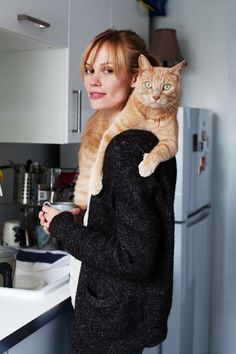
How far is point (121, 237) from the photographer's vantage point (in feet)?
3.69

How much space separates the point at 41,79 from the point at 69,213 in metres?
0.95

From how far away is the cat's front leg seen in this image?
3.63ft

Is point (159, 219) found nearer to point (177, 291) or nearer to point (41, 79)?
point (41, 79)

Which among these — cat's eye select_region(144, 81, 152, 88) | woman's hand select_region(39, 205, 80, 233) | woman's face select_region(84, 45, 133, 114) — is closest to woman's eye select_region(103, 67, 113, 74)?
woman's face select_region(84, 45, 133, 114)

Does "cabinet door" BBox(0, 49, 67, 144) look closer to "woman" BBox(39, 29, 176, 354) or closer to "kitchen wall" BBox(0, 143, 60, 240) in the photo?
"kitchen wall" BBox(0, 143, 60, 240)

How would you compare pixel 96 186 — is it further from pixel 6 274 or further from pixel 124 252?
pixel 6 274

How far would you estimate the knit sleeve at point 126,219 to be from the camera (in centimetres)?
111

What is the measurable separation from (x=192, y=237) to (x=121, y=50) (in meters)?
1.51

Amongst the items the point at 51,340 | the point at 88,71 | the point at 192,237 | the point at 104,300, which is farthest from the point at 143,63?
the point at 192,237

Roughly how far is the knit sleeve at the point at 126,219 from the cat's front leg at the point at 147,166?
1 centimetres

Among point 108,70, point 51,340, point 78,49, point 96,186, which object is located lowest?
point 51,340

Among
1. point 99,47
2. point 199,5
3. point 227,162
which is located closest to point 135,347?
point 99,47

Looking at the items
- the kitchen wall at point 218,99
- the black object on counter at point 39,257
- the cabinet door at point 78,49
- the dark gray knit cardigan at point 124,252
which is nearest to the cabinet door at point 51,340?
the dark gray knit cardigan at point 124,252

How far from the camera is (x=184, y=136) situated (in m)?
2.48
